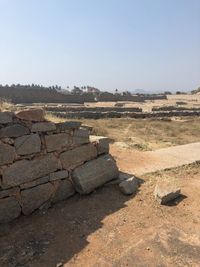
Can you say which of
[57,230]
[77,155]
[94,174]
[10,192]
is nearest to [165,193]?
[94,174]

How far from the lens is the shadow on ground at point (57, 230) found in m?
4.86

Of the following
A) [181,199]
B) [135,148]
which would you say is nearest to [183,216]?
[181,199]

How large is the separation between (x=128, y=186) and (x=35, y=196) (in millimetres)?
1723

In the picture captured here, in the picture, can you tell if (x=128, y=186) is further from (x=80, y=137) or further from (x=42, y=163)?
(x=42, y=163)

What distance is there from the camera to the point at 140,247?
16.3 ft

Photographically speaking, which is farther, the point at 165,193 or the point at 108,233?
the point at 165,193

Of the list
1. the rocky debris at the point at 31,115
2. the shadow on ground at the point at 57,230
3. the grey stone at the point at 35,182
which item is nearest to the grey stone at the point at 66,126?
the rocky debris at the point at 31,115

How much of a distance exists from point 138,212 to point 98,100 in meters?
33.4

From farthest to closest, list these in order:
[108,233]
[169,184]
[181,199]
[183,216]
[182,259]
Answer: [169,184] → [181,199] → [183,216] → [108,233] → [182,259]

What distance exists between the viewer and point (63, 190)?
640cm

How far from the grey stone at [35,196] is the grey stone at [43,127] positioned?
37.5 inches

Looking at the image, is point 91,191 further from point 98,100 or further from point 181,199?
point 98,100

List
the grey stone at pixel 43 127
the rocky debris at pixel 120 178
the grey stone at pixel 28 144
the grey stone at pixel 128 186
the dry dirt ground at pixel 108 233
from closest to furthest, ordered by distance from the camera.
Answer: the dry dirt ground at pixel 108 233, the grey stone at pixel 28 144, the grey stone at pixel 43 127, the grey stone at pixel 128 186, the rocky debris at pixel 120 178

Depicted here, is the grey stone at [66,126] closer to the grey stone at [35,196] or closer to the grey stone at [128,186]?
the grey stone at [35,196]
